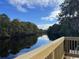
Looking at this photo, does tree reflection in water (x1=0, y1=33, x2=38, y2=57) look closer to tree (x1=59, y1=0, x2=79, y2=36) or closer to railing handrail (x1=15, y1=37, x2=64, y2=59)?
tree (x1=59, y1=0, x2=79, y2=36)

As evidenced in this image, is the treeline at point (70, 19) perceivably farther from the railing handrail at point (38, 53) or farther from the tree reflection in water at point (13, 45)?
the railing handrail at point (38, 53)

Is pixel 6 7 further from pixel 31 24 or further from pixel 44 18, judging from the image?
pixel 44 18

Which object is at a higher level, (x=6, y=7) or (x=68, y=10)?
(x=6, y=7)

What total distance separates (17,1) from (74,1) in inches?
1516

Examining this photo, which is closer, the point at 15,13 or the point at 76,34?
the point at 76,34

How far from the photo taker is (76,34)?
1438cm

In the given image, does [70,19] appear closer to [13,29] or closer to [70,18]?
[70,18]

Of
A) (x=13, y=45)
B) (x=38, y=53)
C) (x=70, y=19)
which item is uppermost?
(x=70, y=19)

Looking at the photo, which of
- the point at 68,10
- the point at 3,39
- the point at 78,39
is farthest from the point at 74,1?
the point at 3,39

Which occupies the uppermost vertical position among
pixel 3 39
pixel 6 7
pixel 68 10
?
pixel 6 7

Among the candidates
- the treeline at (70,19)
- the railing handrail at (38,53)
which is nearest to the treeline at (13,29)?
the treeline at (70,19)

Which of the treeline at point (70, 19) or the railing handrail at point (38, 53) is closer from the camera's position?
the railing handrail at point (38, 53)

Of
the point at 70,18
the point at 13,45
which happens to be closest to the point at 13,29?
the point at 13,45

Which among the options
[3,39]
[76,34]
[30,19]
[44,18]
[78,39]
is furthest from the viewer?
[30,19]
